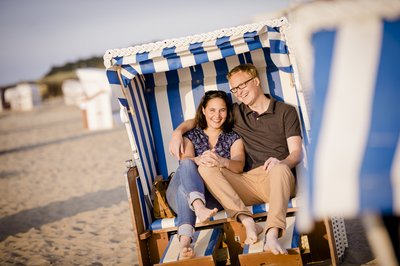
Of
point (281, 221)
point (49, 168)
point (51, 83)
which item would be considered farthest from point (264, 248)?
point (51, 83)

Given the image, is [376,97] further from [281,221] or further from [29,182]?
[29,182]

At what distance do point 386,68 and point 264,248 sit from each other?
77.2 inches

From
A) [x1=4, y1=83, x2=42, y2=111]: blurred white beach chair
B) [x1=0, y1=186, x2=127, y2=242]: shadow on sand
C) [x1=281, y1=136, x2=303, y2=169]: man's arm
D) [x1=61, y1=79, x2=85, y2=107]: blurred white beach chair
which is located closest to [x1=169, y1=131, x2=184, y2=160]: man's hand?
[x1=281, y1=136, x2=303, y2=169]: man's arm

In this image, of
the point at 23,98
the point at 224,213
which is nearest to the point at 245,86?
the point at 224,213

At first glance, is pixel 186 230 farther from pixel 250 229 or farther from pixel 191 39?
pixel 191 39

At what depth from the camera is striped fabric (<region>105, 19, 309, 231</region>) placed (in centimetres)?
405

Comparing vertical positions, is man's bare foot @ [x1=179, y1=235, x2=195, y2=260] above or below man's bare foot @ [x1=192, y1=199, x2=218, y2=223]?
below

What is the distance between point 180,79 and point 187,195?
162 centimetres

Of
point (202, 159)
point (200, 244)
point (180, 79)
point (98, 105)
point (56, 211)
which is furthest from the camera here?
point (98, 105)

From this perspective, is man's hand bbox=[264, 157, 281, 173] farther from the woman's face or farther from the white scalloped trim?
the white scalloped trim

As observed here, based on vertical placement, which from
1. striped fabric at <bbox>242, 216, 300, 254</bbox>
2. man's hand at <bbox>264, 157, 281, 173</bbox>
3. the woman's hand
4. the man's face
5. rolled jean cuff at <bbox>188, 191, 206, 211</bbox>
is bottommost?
striped fabric at <bbox>242, 216, 300, 254</bbox>

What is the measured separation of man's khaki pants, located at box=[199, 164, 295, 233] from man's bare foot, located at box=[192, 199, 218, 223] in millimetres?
179

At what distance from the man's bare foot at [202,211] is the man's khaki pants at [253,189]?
0.18 m

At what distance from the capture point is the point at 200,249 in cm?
375
